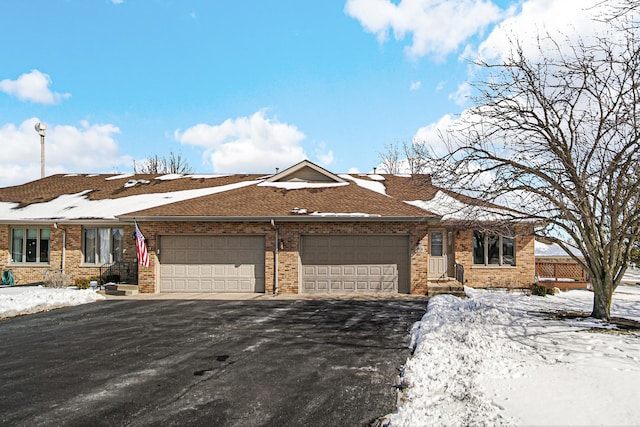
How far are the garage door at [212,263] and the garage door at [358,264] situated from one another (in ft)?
6.72


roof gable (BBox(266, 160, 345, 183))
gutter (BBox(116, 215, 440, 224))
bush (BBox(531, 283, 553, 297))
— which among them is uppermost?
roof gable (BBox(266, 160, 345, 183))

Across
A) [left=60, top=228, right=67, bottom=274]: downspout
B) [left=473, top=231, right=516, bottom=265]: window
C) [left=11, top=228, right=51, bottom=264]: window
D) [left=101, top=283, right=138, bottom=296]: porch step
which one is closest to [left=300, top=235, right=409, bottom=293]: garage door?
[left=473, top=231, right=516, bottom=265]: window

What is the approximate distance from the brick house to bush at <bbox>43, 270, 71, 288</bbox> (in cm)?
82

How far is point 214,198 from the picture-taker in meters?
18.7

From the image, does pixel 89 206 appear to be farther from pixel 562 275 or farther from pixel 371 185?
pixel 562 275

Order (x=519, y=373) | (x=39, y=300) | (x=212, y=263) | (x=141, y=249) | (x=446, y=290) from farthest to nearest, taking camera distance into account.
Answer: (x=212, y=263)
(x=446, y=290)
(x=141, y=249)
(x=39, y=300)
(x=519, y=373)

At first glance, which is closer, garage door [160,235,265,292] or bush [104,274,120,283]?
garage door [160,235,265,292]

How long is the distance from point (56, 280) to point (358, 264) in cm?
1189

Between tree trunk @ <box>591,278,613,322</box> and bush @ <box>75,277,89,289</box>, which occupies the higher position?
tree trunk @ <box>591,278,613,322</box>

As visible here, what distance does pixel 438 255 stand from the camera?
18984 millimetres

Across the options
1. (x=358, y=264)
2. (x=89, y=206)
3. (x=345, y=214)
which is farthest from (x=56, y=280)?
(x=358, y=264)

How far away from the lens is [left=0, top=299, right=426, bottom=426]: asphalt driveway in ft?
18.1

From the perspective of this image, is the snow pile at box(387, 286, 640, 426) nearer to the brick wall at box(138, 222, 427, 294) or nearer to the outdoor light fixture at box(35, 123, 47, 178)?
the brick wall at box(138, 222, 427, 294)

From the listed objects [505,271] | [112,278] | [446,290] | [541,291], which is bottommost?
[541,291]
